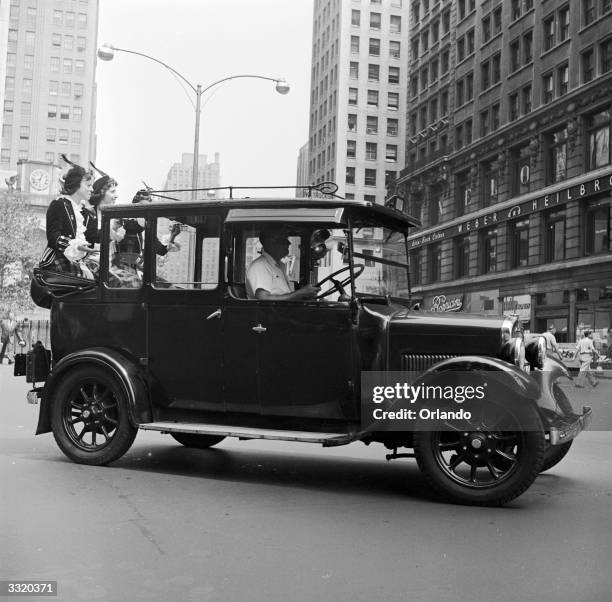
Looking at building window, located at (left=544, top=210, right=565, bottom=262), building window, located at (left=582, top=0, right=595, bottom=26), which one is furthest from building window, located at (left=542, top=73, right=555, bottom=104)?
building window, located at (left=544, top=210, right=565, bottom=262)

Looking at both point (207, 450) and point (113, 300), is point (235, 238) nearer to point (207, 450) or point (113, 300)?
point (113, 300)

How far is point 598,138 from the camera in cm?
3616

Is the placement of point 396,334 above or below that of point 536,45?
below

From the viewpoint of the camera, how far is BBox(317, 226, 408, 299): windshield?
6395 millimetres

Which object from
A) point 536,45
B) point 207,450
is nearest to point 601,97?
point 536,45

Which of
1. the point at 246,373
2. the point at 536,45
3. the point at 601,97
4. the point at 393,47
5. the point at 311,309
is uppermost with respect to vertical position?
the point at 393,47

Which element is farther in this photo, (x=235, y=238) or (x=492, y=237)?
(x=492, y=237)

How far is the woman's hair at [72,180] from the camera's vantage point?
7.92 m

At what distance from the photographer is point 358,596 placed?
11.9 feet

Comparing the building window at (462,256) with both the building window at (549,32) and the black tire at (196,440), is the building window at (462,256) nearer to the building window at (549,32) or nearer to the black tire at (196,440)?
the building window at (549,32)

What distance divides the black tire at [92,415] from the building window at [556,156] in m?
35.5

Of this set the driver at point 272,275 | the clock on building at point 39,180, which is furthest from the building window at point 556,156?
the clock on building at point 39,180

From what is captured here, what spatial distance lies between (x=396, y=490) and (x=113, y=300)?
9.83ft

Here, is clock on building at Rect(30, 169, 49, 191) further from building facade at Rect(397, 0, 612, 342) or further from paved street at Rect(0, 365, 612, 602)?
paved street at Rect(0, 365, 612, 602)
